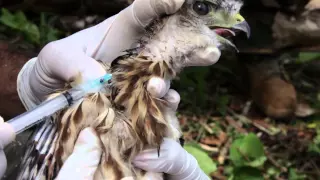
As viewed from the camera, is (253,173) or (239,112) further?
(239,112)

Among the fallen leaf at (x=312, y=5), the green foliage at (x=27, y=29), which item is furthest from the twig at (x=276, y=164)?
the green foliage at (x=27, y=29)

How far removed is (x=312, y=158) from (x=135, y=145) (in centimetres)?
103

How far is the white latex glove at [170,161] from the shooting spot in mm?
613

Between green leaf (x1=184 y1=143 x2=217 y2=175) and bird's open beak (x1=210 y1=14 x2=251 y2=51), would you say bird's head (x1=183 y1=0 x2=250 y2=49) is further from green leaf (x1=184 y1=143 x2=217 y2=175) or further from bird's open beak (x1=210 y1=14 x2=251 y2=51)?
green leaf (x1=184 y1=143 x2=217 y2=175)

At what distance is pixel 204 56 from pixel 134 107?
0.34 ft

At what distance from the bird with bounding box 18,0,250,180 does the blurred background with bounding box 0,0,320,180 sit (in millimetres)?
703

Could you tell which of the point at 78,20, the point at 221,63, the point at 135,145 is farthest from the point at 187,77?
the point at 135,145

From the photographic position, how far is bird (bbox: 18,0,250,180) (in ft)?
1.96

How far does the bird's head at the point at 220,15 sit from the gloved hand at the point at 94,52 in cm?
2

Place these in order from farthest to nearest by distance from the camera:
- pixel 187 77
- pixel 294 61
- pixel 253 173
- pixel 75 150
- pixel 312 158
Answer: pixel 294 61
pixel 187 77
pixel 312 158
pixel 253 173
pixel 75 150

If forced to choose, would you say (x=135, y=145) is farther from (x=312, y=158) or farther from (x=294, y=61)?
(x=294, y=61)

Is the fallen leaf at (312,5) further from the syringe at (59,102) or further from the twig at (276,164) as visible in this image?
the syringe at (59,102)

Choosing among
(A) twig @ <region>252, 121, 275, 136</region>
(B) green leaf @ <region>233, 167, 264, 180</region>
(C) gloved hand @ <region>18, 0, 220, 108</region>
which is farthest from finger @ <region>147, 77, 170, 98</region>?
(A) twig @ <region>252, 121, 275, 136</region>

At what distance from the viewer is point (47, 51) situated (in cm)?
69
